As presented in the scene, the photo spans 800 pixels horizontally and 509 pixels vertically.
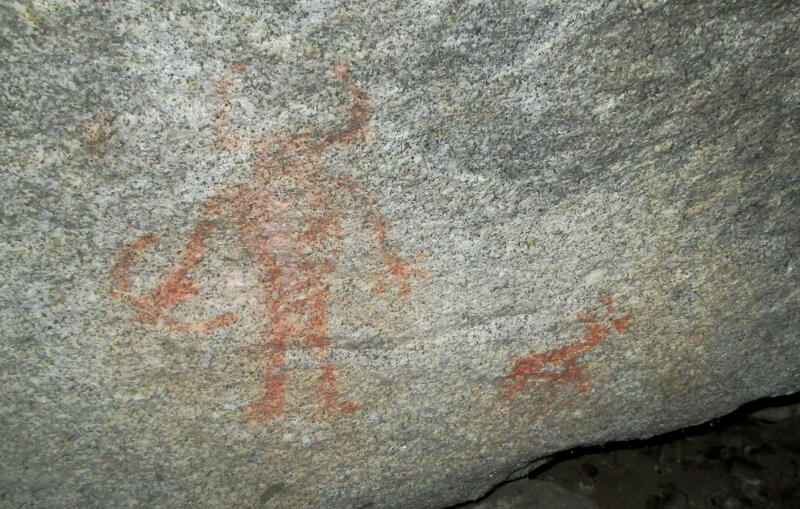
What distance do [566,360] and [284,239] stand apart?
518 mm

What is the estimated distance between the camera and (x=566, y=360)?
38.0 inches

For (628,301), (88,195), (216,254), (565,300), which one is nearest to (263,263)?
(216,254)

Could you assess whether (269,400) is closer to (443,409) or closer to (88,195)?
(443,409)

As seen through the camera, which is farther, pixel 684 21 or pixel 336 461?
pixel 336 461

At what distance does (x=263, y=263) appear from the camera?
2.53ft

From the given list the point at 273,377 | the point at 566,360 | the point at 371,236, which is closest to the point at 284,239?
the point at 371,236

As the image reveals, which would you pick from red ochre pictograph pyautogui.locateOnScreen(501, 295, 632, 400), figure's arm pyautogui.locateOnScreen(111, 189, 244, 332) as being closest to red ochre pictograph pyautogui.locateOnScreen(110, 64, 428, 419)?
figure's arm pyautogui.locateOnScreen(111, 189, 244, 332)

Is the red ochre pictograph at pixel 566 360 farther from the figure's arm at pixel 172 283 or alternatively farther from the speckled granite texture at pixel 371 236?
the figure's arm at pixel 172 283

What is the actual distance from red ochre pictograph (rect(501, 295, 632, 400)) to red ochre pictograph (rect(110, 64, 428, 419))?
264 millimetres

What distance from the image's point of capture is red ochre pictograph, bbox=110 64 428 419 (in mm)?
682

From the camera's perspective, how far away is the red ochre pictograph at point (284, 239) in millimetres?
682

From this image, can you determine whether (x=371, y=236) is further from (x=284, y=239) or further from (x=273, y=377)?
(x=273, y=377)

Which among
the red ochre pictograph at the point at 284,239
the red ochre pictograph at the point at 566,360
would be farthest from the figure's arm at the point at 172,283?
the red ochre pictograph at the point at 566,360

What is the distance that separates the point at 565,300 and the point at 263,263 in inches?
18.1
